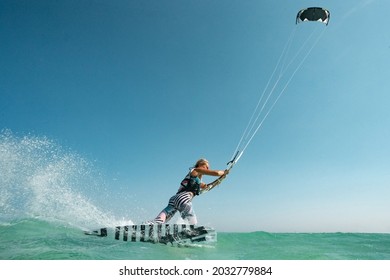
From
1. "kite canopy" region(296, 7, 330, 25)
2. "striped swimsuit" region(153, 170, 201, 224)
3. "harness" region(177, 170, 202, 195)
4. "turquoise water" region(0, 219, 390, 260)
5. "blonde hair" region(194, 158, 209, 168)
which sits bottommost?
"turquoise water" region(0, 219, 390, 260)

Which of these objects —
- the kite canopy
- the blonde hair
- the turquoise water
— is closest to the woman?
the blonde hair

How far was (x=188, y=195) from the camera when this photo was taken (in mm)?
9266

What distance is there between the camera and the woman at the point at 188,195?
30.1 feet

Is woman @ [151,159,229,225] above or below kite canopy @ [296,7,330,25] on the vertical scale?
below

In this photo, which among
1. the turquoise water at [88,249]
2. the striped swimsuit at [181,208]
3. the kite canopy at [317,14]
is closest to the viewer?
the turquoise water at [88,249]

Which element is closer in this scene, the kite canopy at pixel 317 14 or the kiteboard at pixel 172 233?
the kiteboard at pixel 172 233

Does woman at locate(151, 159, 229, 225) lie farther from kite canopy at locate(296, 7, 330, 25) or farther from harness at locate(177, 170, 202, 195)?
kite canopy at locate(296, 7, 330, 25)

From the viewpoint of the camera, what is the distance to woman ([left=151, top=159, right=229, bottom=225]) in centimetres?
916

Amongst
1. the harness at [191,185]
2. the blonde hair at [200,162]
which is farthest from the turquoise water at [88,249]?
the blonde hair at [200,162]

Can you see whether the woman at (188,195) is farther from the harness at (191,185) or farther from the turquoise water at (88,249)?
the turquoise water at (88,249)
